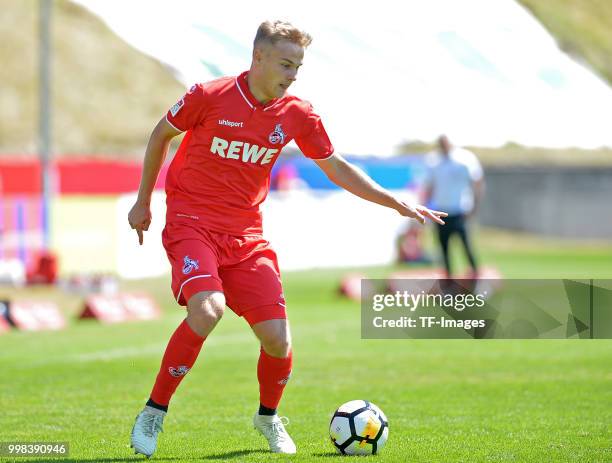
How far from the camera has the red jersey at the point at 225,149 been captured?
6699 mm

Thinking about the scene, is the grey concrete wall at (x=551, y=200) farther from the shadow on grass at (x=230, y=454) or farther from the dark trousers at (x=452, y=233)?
the shadow on grass at (x=230, y=454)

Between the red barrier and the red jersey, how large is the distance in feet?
60.1

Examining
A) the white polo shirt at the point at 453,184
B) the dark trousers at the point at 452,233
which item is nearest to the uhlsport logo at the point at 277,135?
the dark trousers at the point at 452,233

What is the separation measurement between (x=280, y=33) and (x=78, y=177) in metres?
20.0

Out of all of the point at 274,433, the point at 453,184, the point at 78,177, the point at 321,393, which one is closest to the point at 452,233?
the point at 453,184

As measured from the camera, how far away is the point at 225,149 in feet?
22.1

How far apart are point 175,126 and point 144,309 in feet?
35.2

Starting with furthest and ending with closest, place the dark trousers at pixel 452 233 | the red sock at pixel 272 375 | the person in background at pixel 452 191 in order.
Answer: the person in background at pixel 452 191, the dark trousers at pixel 452 233, the red sock at pixel 272 375

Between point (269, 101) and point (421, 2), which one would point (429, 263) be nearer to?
point (421, 2)

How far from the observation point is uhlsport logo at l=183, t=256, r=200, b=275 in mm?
6574

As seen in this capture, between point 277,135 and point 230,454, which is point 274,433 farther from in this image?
point 277,135

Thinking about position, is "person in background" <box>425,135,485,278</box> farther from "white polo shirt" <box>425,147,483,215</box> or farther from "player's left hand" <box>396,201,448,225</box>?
"player's left hand" <box>396,201,448,225</box>

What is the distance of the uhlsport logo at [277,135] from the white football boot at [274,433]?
62.7 inches

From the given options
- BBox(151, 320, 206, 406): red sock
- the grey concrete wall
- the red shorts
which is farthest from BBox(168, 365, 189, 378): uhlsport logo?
the grey concrete wall
